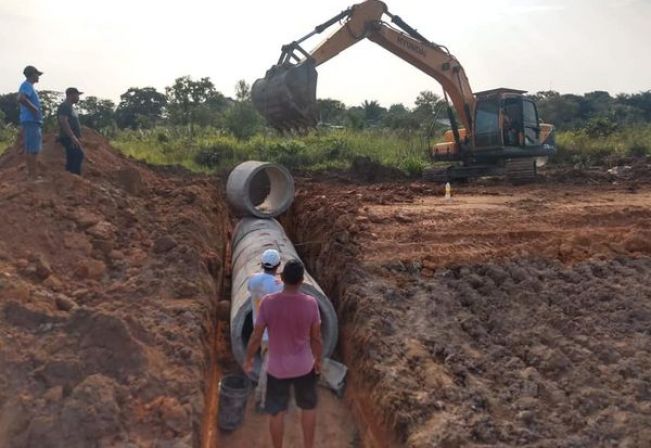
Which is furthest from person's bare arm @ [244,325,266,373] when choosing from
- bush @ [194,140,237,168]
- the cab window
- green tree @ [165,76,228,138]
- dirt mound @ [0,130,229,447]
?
green tree @ [165,76,228,138]

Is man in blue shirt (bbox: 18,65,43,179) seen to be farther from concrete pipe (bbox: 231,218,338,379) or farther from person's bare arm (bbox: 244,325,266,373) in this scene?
person's bare arm (bbox: 244,325,266,373)

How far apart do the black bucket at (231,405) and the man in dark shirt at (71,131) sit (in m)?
5.34

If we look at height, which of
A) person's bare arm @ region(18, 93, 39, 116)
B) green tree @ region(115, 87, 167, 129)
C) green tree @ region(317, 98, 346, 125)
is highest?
green tree @ region(115, 87, 167, 129)

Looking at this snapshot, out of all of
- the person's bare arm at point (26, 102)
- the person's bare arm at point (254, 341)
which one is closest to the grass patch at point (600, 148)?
the person's bare arm at point (26, 102)

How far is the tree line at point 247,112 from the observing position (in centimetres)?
2747

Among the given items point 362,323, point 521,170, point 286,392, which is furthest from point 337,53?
point 286,392

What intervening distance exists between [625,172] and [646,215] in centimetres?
806

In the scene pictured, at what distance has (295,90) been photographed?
34.7 feet

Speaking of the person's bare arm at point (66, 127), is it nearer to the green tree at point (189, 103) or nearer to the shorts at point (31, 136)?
the shorts at point (31, 136)

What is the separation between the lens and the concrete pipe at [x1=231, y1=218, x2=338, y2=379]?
21.0ft

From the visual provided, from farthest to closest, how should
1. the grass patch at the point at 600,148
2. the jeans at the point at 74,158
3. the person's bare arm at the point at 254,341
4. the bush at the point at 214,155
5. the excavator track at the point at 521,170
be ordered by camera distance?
the grass patch at the point at 600,148 < the bush at the point at 214,155 < the excavator track at the point at 521,170 < the jeans at the point at 74,158 < the person's bare arm at the point at 254,341

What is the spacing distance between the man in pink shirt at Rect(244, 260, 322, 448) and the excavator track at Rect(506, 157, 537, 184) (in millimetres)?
11797

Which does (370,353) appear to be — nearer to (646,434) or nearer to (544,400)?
(544,400)

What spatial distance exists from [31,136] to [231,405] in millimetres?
5535
